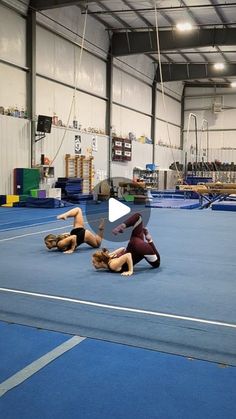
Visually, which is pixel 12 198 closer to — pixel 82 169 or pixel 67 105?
pixel 82 169

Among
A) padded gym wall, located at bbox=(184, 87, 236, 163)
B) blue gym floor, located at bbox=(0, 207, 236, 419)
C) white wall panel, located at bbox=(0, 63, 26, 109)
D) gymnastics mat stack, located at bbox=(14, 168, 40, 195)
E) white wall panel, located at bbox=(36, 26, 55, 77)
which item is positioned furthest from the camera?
padded gym wall, located at bbox=(184, 87, 236, 163)

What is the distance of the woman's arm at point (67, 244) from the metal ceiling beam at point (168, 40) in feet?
48.3

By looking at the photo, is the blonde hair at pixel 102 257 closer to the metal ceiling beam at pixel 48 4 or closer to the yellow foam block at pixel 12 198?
the yellow foam block at pixel 12 198

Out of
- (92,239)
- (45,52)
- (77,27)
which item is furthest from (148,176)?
(92,239)

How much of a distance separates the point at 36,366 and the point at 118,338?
744 millimetres

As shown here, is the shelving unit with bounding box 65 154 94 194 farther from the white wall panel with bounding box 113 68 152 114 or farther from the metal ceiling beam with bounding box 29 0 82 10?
the metal ceiling beam with bounding box 29 0 82 10

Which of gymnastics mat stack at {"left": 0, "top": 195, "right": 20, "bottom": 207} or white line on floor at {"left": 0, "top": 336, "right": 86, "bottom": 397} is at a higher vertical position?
gymnastics mat stack at {"left": 0, "top": 195, "right": 20, "bottom": 207}

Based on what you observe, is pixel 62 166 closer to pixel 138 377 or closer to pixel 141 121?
pixel 141 121

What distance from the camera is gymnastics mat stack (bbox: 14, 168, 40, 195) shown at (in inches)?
601

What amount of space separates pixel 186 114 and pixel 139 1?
46.8 feet

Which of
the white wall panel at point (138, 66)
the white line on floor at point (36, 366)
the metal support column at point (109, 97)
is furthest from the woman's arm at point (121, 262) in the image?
the white wall panel at point (138, 66)

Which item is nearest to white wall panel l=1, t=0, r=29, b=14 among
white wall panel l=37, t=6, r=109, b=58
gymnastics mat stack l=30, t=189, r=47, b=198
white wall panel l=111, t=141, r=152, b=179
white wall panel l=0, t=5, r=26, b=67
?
white wall panel l=0, t=5, r=26, b=67

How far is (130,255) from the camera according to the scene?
566cm

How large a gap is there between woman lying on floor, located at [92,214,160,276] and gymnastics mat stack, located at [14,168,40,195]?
1000cm
